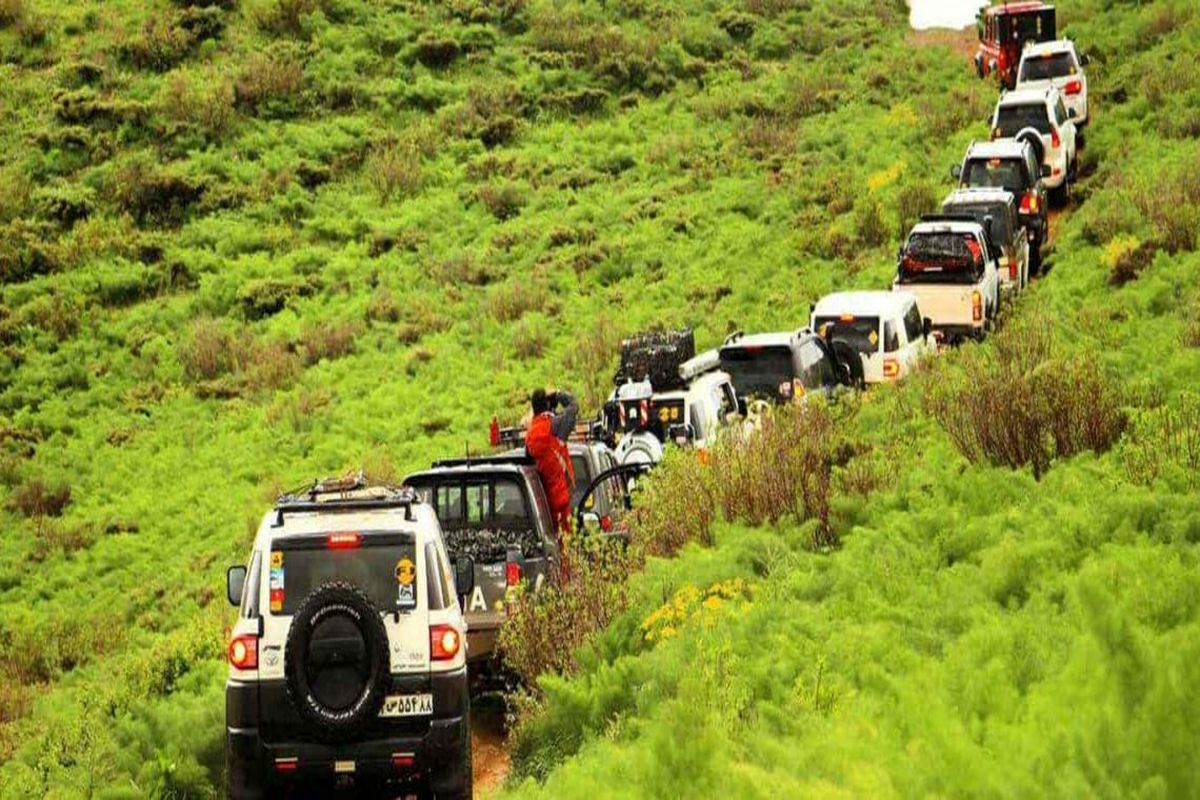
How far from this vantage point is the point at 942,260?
2505 centimetres

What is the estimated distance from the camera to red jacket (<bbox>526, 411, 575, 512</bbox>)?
14406 millimetres

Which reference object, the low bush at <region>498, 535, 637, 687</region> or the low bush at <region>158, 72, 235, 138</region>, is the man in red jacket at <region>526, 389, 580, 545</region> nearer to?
the low bush at <region>498, 535, 637, 687</region>

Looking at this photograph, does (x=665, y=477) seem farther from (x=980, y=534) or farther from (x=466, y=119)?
(x=466, y=119)

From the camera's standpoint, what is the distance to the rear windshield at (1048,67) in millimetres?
36688

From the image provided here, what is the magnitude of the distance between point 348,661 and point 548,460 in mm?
4919

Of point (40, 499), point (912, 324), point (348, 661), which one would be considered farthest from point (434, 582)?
point (40, 499)

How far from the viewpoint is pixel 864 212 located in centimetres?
3650

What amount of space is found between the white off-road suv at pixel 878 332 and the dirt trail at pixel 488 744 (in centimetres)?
1108

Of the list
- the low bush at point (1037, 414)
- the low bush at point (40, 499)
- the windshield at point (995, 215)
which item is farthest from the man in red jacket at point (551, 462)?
the low bush at point (40, 499)

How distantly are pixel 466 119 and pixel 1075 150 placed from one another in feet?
61.2

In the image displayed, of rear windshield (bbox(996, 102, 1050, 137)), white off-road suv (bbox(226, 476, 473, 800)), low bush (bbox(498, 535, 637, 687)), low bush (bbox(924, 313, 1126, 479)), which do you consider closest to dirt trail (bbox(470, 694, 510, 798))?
low bush (bbox(498, 535, 637, 687))

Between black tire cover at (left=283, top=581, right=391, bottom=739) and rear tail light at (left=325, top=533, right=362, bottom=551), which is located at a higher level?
rear tail light at (left=325, top=533, right=362, bottom=551)

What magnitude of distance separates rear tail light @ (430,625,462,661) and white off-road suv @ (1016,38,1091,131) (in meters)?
28.9

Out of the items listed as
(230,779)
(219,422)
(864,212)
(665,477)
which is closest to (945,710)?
(230,779)
